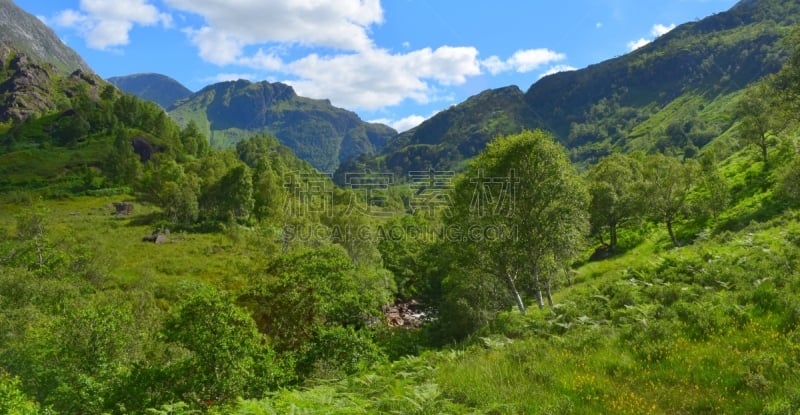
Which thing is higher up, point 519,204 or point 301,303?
point 519,204

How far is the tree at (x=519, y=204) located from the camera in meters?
34.5

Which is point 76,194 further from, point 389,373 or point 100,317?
point 389,373

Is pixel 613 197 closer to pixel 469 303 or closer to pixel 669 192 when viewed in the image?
pixel 669 192

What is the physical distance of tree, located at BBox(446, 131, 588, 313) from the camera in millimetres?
34531

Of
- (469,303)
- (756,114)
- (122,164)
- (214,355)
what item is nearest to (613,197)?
(756,114)

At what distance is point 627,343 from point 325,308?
2116cm

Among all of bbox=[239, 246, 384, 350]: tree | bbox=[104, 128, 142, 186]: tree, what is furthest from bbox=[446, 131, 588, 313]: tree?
bbox=[104, 128, 142, 186]: tree

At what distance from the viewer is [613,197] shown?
62.8m

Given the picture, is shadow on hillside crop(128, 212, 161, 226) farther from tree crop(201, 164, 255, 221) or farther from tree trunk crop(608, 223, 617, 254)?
tree trunk crop(608, 223, 617, 254)

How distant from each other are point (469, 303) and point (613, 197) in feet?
108

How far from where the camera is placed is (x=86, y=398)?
20672mm

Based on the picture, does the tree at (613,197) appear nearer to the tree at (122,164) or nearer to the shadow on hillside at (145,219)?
the shadow on hillside at (145,219)

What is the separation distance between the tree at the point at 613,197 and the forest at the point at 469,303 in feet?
0.97

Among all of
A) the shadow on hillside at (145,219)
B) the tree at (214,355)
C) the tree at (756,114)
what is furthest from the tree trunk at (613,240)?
the shadow on hillside at (145,219)
